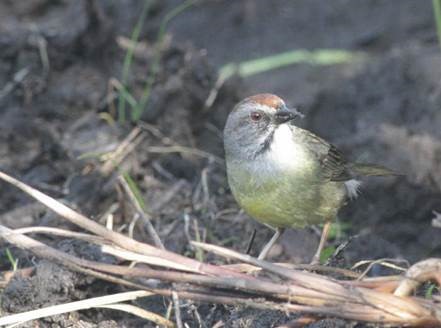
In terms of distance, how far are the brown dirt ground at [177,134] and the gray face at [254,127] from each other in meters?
0.61

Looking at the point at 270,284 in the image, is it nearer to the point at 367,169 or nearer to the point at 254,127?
the point at 254,127

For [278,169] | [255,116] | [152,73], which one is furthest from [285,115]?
[152,73]

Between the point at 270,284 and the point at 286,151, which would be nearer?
the point at 270,284

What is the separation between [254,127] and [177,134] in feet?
5.04

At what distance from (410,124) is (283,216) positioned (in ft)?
8.53

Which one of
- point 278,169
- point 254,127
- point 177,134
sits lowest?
point 177,134

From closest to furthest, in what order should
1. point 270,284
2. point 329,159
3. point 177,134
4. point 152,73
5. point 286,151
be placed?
point 270,284 < point 286,151 < point 329,159 < point 177,134 < point 152,73

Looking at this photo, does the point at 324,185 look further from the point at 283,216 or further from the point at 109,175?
the point at 109,175

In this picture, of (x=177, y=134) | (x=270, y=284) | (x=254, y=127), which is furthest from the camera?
(x=177, y=134)

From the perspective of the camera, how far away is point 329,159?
19.2 ft

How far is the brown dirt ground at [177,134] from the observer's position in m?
5.67

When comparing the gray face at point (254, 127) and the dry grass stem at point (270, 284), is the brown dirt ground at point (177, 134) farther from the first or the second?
the gray face at point (254, 127)

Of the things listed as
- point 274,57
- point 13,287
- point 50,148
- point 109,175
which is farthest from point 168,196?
point 274,57

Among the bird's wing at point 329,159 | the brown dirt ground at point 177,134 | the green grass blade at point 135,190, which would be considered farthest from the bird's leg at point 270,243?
the green grass blade at point 135,190
